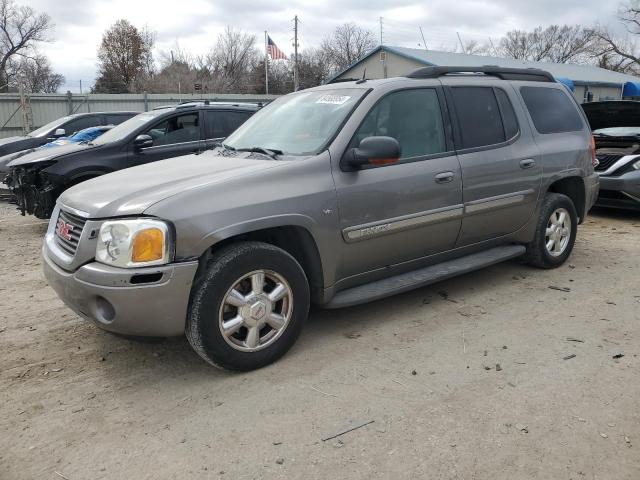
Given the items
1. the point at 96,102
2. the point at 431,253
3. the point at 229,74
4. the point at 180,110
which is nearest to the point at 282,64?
the point at 229,74

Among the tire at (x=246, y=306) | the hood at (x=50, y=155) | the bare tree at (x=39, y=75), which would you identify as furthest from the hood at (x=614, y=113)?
the bare tree at (x=39, y=75)

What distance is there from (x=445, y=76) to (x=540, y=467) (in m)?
3.19

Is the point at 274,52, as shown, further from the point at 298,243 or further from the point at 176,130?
the point at 298,243

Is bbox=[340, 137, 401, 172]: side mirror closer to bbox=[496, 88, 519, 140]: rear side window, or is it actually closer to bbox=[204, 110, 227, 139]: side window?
bbox=[496, 88, 519, 140]: rear side window

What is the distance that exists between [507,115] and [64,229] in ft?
12.1

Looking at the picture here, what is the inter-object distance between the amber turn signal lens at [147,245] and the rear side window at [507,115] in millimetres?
3199

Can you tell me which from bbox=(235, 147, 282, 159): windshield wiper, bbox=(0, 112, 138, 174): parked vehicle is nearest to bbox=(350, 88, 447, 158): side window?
bbox=(235, 147, 282, 159): windshield wiper

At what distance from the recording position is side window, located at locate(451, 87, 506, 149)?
4492 millimetres

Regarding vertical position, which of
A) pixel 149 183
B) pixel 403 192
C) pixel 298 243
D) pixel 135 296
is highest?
pixel 149 183

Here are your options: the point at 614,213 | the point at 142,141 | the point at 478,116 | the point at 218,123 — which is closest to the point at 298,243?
the point at 478,116

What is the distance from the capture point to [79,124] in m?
12.3

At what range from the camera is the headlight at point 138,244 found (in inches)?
117

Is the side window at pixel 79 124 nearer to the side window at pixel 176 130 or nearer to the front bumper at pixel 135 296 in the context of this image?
the side window at pixel 176 130

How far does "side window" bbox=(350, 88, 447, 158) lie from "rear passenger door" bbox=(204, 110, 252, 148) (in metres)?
4.24
